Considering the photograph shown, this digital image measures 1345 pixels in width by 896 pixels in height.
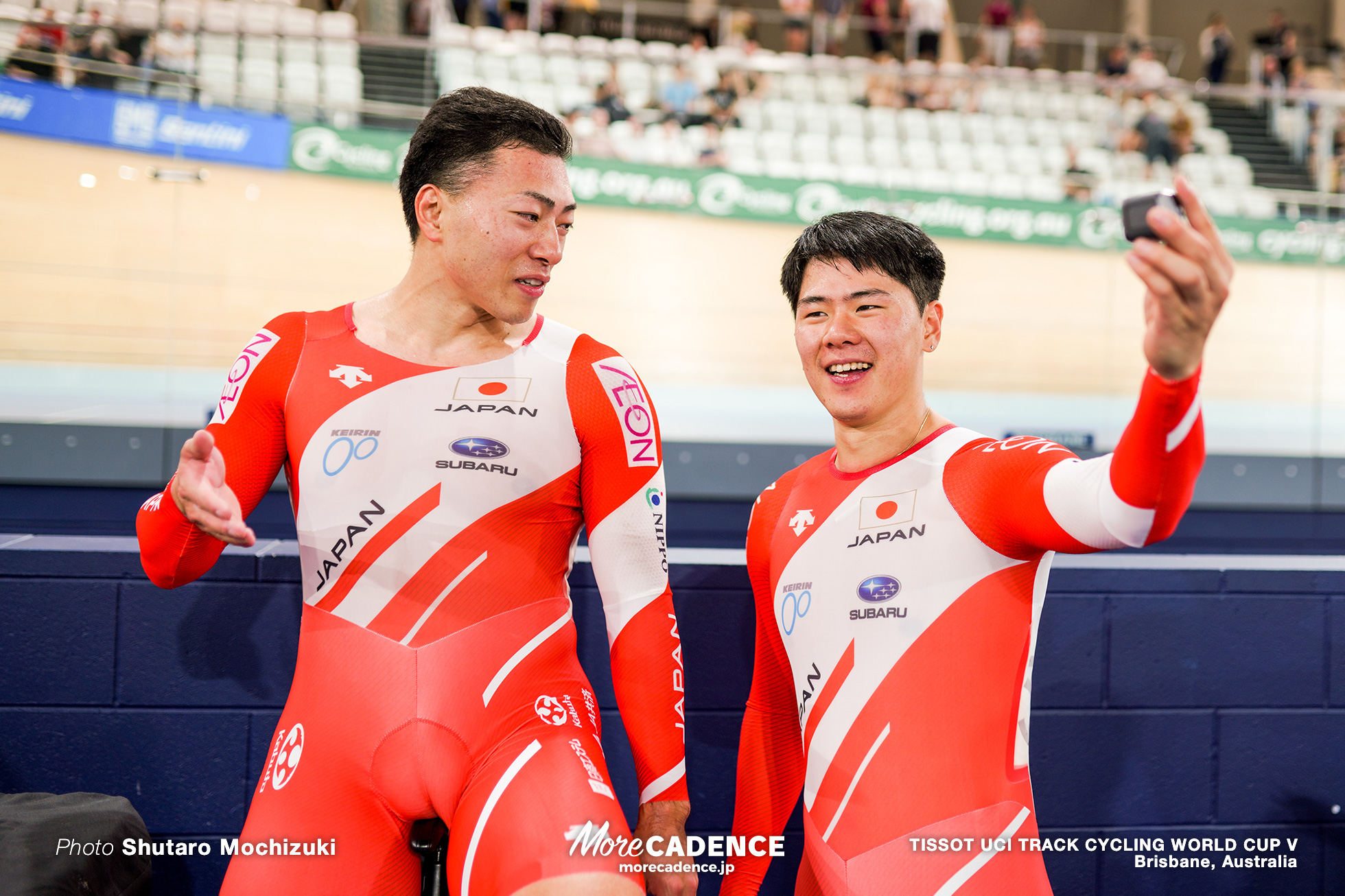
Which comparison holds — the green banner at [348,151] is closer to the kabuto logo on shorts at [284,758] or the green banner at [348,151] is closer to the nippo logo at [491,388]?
the nippo logo at [491,388]

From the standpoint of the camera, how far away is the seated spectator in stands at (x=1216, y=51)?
47.4 ft

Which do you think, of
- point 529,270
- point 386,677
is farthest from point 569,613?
point 529,270

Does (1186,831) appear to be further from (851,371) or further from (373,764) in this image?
(373,764)

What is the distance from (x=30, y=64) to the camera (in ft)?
18.4

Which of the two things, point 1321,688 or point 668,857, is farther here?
point 1321,688

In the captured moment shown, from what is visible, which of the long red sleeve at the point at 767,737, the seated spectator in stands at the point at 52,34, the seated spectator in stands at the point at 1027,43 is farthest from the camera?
the seated spectator in stands at the point at 1027,43

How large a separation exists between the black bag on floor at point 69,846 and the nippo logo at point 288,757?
51 centimetres

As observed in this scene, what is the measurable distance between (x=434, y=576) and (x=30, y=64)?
5826mm

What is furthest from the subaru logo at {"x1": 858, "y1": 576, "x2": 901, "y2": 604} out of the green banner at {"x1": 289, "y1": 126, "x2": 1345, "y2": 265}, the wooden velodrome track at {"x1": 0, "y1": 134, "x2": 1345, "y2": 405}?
the green banner at {"x1": 289, "y1": 126, "x2": 1345, "y2": 265}

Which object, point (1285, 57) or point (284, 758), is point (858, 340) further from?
point (1285, 57)

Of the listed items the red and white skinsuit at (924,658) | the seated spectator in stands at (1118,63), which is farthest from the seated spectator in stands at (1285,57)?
the red and white skinsuit at (924,658)

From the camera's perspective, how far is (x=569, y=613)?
175 centimetres

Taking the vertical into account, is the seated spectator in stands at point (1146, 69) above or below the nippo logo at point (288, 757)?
above

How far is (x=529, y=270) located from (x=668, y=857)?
105 centimetres
